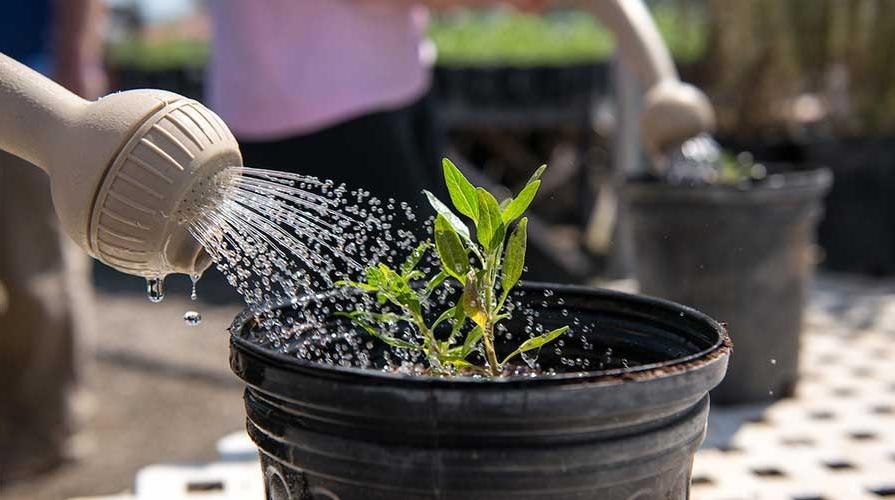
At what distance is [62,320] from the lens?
311cm

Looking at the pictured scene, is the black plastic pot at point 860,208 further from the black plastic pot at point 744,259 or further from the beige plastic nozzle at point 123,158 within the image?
the beige plastic nozzle at point 123,158

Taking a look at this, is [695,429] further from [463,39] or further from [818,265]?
[463,39]

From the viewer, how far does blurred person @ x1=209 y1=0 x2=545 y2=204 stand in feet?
7.55

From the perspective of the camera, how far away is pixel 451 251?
3.57 ft

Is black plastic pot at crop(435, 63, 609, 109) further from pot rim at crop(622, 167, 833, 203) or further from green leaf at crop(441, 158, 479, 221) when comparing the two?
green leaf at crop(441, 158, 479, 221)

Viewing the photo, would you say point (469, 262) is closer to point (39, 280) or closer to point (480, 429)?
point (480, 429)

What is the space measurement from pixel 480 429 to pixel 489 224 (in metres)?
0.27

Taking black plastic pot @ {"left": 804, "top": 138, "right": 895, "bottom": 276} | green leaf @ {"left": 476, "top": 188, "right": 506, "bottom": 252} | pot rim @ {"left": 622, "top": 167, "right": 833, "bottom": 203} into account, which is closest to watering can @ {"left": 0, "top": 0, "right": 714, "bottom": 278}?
green leaf @ {"left": 476, "top": 188, "right": 506, "bottom": 252}

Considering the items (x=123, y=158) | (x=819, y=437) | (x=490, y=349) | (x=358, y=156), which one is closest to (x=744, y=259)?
(x=819, y=437)

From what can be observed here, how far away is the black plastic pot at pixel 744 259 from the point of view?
2.46 m

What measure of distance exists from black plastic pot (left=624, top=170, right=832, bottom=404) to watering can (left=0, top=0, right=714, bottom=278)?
5.29 feet

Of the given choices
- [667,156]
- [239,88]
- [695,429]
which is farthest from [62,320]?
[695,429]

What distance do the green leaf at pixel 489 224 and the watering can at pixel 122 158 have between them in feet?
0.83

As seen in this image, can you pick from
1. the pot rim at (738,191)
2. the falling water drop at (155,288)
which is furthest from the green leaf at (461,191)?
the pot rim at (738,191)
